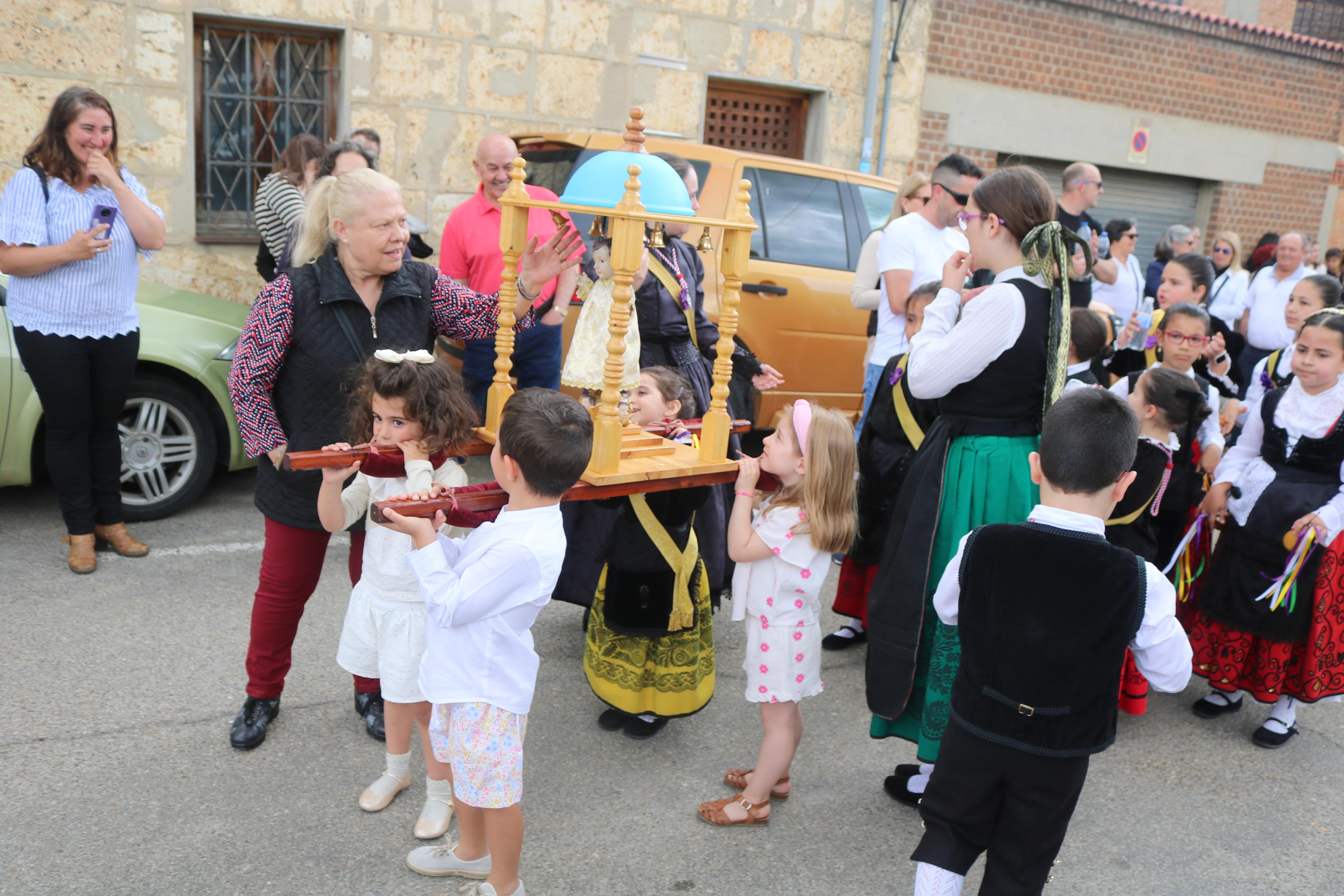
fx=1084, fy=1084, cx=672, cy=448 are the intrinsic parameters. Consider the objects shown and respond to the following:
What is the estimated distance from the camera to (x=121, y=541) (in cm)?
474

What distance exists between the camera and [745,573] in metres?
A: 3.13

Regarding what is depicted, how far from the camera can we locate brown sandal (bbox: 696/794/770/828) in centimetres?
309

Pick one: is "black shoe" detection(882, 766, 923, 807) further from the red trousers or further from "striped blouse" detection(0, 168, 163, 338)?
"striped blouse" detection(0, 168, 163, 338)

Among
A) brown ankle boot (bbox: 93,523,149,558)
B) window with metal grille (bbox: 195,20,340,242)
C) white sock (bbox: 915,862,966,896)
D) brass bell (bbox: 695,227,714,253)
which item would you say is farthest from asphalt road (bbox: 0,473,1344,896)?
window with metal grille (bbox: 195,20,340,242)

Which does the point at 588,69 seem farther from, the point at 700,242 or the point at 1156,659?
the point at 1156,659

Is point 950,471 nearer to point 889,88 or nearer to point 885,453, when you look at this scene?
point 885,453

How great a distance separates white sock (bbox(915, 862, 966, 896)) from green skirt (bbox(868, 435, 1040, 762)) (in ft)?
2.06

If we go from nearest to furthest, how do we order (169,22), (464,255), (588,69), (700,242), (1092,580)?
(1092,580)
(700,242)
(464,255)
(169,22)
(588,69)

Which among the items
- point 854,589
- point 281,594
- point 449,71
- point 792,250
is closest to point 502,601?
point 281,594

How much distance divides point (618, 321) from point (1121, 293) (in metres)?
5.75

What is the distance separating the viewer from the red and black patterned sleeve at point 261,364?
3.01 meters

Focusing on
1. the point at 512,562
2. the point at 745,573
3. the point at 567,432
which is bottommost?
the point at 745,573

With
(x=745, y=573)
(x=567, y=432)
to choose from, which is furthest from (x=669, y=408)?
(x=567, y=432)

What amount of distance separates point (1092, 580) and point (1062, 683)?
227 mm
